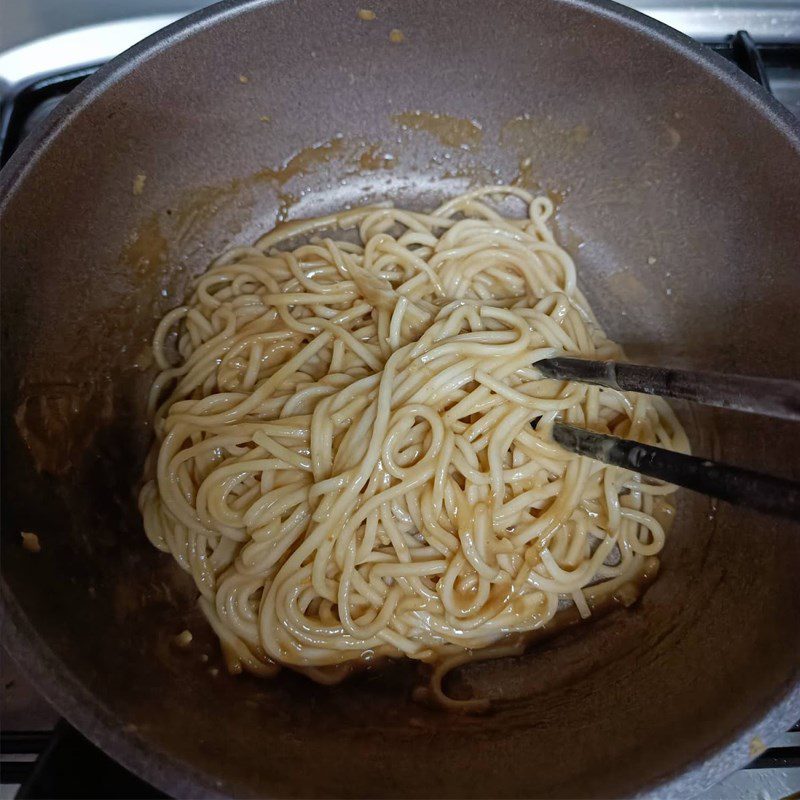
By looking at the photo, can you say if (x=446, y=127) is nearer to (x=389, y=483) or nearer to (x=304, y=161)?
(x=304, y=161)

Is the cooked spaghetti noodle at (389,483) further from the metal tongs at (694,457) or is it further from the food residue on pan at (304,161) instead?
the food residue on pan at (304,161)

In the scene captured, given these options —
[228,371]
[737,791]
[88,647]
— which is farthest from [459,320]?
[737,791]

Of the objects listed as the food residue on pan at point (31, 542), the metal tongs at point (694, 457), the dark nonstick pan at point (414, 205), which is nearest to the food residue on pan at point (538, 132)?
the dark nonstick pan at point (414, 205)

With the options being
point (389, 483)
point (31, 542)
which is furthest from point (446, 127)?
point (31, 542)

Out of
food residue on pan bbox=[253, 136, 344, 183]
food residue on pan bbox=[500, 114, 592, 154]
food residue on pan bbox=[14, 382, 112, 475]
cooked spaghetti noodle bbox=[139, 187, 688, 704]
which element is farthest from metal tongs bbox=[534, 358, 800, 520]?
food residue on pan bbox=[14, 382, 112, 475]

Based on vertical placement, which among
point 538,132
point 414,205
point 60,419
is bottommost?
point 60,419

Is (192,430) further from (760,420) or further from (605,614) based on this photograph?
(760,420)
